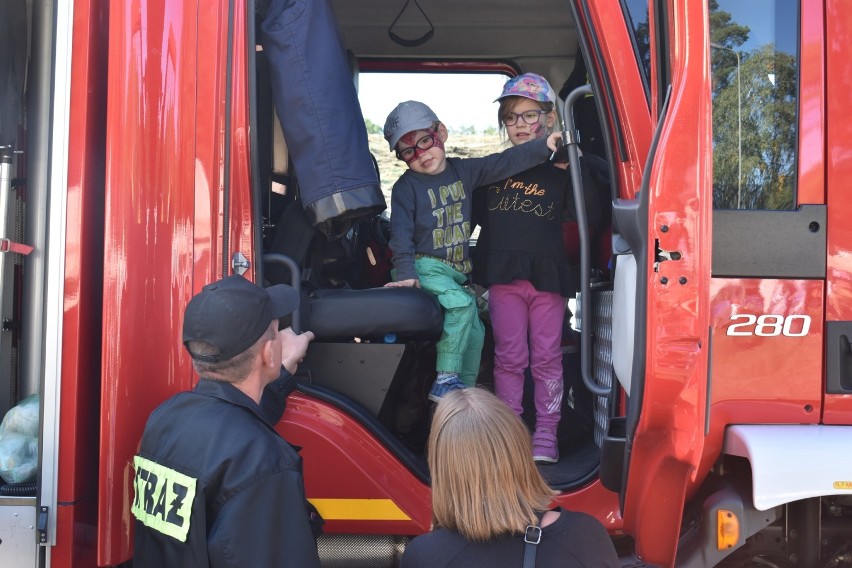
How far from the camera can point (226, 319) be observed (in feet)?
6.14

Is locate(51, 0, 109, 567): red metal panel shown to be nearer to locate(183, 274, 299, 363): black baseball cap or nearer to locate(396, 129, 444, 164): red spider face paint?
locate(183, 274, 299, 363): black baseball cap

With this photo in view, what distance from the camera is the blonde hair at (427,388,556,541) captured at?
1549 mm

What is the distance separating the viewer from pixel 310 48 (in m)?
2.47

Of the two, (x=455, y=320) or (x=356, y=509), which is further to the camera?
(x=455, y=320)

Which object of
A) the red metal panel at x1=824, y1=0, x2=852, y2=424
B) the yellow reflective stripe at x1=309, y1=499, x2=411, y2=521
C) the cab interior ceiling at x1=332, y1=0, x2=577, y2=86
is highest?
the cab interior ceiling at x1=332, y1=0, x2=577, y2=86

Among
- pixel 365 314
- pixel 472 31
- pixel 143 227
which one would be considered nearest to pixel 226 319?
pixel 143 227

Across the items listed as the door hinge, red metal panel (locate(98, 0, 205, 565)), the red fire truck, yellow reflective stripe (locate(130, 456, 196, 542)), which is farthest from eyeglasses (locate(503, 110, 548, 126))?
the door hinge

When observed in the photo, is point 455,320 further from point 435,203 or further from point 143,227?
point 143,227

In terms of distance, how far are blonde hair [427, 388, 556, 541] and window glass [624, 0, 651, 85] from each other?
109cm

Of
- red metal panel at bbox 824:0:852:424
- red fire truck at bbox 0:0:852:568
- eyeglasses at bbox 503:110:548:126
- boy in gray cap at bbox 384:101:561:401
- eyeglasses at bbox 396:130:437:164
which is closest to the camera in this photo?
red fire truck at bbox 0:0:852:568

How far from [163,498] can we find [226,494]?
0.17 m

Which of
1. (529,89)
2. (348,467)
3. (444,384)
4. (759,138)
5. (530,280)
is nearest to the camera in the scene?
(759,138)

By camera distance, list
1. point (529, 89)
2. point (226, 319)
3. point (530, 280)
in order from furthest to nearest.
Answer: point (529, 89), point (530, 280), point (226, 319)

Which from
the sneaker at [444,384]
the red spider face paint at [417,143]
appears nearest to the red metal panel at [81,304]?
the sneaker at [444,384]
